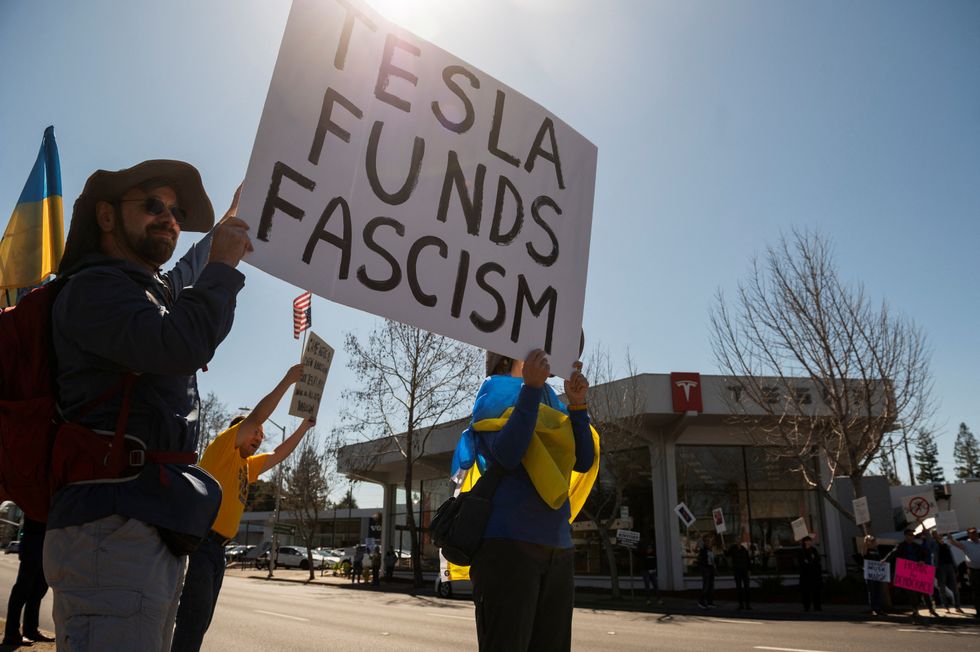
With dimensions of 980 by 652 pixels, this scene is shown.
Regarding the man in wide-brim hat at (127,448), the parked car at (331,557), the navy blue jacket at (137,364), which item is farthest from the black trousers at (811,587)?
the parked car at (331,557)

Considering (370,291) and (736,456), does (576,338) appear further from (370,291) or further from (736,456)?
(736,456)

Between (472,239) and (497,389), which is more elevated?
(472,239)

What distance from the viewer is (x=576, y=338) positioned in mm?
2992

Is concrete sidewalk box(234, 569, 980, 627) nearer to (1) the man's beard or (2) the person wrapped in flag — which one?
(2) the person wrapped in flag

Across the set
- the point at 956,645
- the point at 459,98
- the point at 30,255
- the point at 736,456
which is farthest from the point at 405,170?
→ the point at 736,456

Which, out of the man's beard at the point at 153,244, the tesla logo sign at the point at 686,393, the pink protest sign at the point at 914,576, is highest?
the tesla logo sign at the point at 686,393

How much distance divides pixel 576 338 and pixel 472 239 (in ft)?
2.12

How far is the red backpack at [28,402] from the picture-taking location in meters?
1.62

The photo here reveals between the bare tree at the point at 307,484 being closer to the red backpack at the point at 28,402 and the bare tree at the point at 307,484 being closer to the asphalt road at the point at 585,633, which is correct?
the asphalt road at the point at 585,633

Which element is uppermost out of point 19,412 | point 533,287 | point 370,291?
point 533,287

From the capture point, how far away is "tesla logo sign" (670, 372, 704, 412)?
23438mm

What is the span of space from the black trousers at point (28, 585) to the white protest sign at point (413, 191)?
5.21m

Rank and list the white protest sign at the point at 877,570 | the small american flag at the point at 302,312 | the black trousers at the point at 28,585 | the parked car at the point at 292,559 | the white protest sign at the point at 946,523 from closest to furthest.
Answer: the black trousers at the point at 28,585, the small american flag at the point at 302,312, the white protest sign at the point at 877,570, the white protest sign at the point at 946,523, the parked car at the point at 292,559

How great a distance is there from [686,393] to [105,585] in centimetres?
2332
